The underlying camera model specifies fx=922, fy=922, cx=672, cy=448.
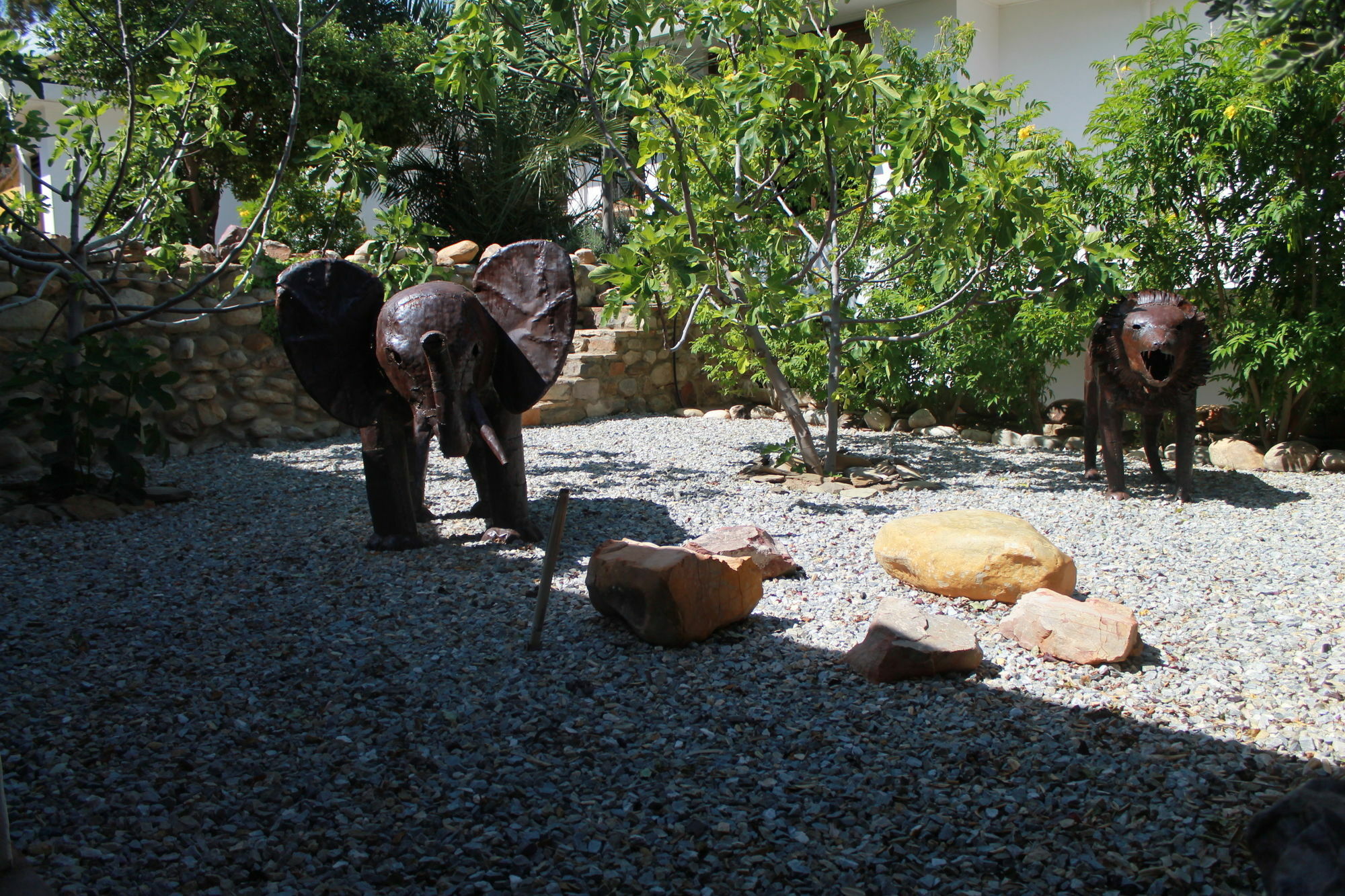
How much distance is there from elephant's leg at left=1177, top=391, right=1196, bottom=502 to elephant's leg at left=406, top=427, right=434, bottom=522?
425 cm

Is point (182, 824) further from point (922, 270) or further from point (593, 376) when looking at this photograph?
point (593, 376)

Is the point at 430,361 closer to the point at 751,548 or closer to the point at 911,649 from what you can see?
the point at 751,548

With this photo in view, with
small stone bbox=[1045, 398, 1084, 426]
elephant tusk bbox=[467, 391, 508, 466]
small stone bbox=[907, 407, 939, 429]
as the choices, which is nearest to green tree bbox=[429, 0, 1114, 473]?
elephant tusk bbox=[467, 391, 508, 466]

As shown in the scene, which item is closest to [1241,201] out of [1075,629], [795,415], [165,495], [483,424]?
Answer: [795,415]

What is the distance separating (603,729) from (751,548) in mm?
1495

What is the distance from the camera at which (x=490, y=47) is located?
523cm

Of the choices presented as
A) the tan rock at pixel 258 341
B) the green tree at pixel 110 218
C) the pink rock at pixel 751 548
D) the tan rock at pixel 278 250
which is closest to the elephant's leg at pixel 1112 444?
the pink rock at pixel 751 548

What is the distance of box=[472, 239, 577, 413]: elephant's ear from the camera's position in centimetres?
429

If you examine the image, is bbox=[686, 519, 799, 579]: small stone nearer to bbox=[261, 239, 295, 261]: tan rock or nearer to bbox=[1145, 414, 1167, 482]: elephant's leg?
bbox=[1145, 414, 1167, 482]: elephant's leg

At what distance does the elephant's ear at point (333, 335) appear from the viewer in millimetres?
4145

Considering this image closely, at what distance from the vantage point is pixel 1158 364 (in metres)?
5.20

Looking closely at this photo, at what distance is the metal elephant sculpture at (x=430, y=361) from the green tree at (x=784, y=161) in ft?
1.78

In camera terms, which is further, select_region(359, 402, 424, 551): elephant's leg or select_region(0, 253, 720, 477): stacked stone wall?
select_region(0, 253, 720, 477): stacked stone wall

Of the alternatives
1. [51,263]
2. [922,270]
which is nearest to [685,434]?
[922,270]
